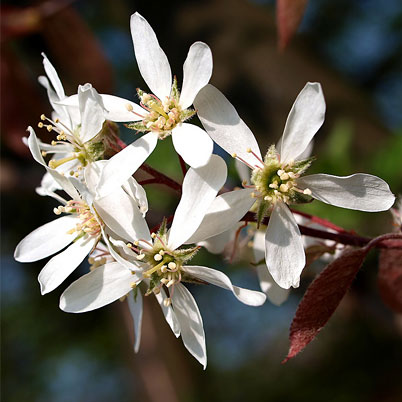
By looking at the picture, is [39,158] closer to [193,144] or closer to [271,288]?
[193,144]

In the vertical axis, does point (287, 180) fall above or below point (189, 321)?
above

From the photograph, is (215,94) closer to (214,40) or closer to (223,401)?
(214,40)

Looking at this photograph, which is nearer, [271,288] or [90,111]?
[90,111]

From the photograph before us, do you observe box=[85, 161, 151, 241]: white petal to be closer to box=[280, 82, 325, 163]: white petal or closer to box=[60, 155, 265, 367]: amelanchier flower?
box=[60, 155, 265, 367]: amelanchier flower

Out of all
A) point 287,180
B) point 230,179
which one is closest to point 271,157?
point 287,180

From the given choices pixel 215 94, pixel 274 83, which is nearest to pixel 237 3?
pixel 274 83

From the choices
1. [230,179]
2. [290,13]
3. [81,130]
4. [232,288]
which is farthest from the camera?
[230,179]

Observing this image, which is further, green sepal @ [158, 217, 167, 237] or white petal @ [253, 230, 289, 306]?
white petal @ [253, 230, 289, 306]

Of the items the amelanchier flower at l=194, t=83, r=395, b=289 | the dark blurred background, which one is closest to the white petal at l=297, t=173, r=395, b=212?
the amelanchier flower at l=194, t=83, r=395, b=289
